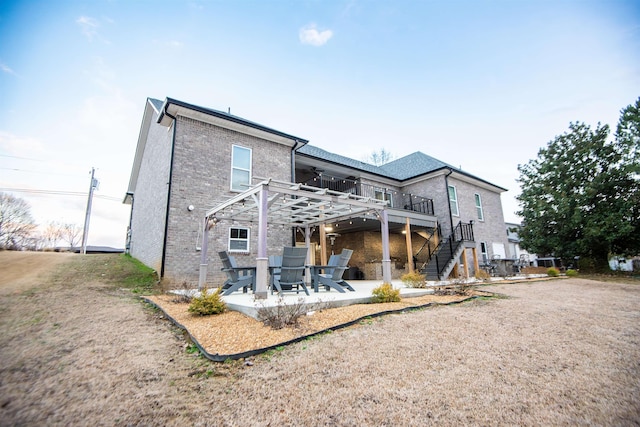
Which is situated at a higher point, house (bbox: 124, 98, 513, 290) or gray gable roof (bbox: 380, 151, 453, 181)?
gray gable roof (bbox: 380, 151, 453, 181)

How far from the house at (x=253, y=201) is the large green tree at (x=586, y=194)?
2.97 metres

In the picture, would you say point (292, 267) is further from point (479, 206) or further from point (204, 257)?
point (479, 206)

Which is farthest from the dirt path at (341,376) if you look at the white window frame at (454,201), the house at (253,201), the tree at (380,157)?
the tree at (380,157)

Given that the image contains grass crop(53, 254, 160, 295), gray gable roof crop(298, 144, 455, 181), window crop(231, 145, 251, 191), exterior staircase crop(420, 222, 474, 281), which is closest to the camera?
grass crop(53, 254, 160, 295)

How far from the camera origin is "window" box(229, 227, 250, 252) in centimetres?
988

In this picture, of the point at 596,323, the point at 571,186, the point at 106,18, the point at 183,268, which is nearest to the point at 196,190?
the point at 183,268

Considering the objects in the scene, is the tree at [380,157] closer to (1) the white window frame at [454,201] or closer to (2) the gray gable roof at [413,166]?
(2) the gray gable roof at [413,166]

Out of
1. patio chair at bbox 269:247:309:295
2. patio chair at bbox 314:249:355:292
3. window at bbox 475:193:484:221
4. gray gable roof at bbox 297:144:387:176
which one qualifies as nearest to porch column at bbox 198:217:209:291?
patio chair at bbox 269:247:309:295

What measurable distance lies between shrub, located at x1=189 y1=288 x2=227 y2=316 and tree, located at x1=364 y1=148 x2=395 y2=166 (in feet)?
93.9

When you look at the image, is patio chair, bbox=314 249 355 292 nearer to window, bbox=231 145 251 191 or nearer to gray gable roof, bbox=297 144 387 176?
window, bbox=231 145 251 191

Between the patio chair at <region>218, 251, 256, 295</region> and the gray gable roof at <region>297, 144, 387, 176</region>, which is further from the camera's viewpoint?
the gray gable roof at <region>297, 144, 387, 176</region>

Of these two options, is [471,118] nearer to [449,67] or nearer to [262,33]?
[449,67]

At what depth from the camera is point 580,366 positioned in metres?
3.02

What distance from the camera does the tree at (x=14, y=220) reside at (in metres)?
25.4
